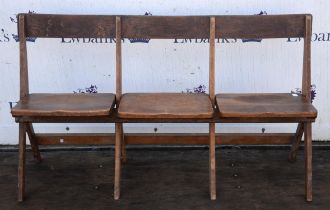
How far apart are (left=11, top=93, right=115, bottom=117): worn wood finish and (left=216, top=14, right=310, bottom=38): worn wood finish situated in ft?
2.77

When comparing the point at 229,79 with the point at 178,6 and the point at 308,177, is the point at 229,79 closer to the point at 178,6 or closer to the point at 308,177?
the point at 178,6

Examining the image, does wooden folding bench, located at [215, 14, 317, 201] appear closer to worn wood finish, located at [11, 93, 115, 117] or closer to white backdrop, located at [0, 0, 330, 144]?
white backdrop, located at [0, 0, 330, 144]

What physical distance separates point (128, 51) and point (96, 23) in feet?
1.85

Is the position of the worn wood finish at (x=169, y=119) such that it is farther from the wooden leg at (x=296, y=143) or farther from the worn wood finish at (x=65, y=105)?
the wooden leg at (x=296, y=143)

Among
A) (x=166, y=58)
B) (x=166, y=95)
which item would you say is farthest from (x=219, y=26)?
(x=166, y=58)

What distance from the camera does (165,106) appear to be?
10.4 feet

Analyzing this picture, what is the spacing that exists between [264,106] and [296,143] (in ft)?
2.21

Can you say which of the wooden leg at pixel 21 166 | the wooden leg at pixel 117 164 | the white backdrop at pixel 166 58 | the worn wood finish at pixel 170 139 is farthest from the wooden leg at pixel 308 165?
the wooden leg at pixel 21 166

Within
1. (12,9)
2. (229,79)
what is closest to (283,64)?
(229,79)

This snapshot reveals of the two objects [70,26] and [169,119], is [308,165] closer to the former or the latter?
[169,119]

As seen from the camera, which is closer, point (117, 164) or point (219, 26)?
point (117, 164)

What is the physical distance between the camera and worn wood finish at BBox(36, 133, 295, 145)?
369 cm

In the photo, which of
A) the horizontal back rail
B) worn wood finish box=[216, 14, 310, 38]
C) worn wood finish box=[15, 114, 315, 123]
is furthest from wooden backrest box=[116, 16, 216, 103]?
worn wood finish box=[15, 114, 315, 123]

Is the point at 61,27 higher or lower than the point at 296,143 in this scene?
higher
